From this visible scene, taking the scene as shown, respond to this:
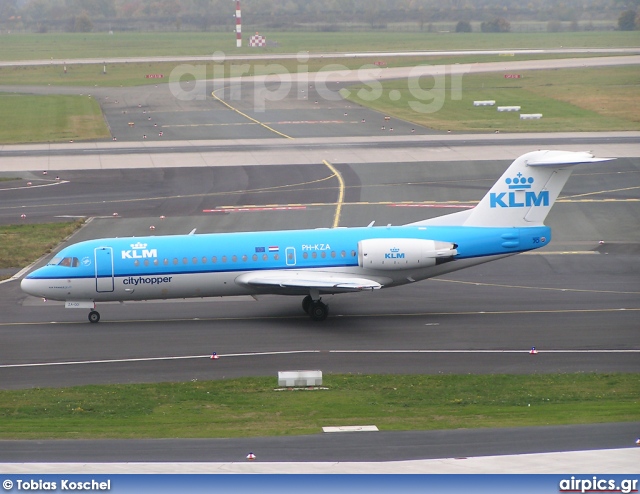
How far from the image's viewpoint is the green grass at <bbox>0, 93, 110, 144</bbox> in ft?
270

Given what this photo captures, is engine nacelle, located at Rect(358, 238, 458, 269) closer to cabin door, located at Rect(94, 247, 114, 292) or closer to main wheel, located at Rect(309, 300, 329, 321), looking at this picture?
main wheel, located at Rect(309, 300, 329, 321)

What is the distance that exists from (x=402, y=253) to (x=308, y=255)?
3576 millimetres

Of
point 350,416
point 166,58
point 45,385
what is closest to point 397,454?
point 350,416

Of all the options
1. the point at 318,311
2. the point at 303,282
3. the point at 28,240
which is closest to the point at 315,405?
the point at 303,282

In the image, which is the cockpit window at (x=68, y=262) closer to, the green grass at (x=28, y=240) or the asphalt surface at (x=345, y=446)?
the green grass at (x=28, y=240)

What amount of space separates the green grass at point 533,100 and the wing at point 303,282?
49321mm

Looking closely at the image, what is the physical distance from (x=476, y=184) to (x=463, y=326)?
86.8ft

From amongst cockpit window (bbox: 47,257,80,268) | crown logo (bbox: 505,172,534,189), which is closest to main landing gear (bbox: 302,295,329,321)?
crown logo (bbox: 505,172,534,189)

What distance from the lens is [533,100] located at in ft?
322

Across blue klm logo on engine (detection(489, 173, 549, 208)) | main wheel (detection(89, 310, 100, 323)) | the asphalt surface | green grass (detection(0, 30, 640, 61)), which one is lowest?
the asphalt surface

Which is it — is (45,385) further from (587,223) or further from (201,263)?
(587,223)

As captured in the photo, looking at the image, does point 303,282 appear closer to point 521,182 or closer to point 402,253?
point 402,253

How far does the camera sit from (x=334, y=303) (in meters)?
38.5
